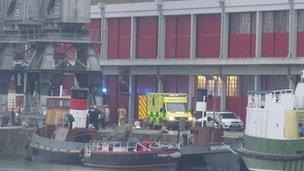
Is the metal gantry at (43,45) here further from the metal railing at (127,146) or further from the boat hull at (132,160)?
the boat hull at (132,160)

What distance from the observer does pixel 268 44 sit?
93.6 meters

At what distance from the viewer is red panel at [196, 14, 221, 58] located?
97.6 meters

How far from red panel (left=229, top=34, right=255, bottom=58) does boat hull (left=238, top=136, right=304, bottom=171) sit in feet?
105

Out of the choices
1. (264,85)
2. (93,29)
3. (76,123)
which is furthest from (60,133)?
(93,29)

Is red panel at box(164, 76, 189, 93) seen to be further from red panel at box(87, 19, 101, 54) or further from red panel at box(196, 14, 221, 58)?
red panel at box(87, 19, 101, 54)

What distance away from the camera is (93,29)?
106 m

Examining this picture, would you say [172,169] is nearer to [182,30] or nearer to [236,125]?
[236,125]

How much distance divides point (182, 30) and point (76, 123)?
2214 cm

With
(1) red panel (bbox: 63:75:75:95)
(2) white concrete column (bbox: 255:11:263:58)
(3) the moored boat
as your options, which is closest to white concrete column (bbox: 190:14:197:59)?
(2) white concrete column (bbox: 255:11:263:58)

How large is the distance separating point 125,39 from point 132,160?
34295 mm

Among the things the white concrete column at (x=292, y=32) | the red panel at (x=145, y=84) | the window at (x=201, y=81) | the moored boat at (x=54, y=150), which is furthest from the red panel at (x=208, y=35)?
the moored boat at (x=54, y=150)

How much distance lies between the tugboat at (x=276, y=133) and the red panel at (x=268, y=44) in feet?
96.9

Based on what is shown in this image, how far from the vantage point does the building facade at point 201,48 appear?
304ft

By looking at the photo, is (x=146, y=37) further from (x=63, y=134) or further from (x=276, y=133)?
(x=276, y=133)
